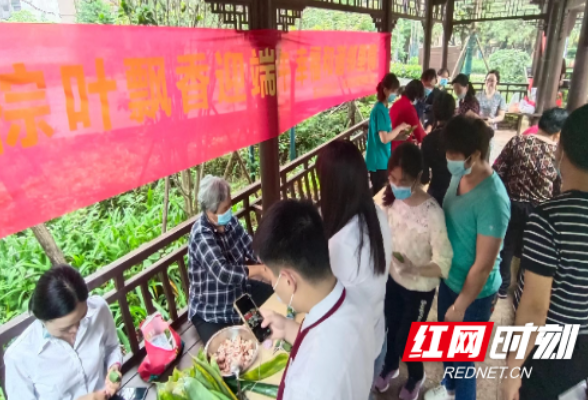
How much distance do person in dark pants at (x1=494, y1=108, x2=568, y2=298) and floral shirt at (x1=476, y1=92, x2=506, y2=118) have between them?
107 inches

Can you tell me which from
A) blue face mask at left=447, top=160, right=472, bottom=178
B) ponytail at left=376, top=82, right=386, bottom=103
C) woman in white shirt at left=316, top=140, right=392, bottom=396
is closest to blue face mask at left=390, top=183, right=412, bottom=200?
blue face mask at left=447, top=160, right=472, bottom=178

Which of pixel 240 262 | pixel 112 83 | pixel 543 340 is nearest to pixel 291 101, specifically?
pixel 240 262

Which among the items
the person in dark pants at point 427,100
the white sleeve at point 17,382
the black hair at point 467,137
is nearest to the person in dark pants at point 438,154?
the black hair at point 467,137

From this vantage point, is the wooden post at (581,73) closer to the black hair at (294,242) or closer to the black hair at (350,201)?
the black hair at (350,201)

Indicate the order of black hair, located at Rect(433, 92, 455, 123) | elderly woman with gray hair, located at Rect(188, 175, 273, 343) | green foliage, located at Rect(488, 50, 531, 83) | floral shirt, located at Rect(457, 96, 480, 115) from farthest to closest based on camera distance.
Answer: green foliage, located at Rect(488, 50, 531, 83), floral shirt, located at Rect(457, 96, 480, 115), black hair, located at Rect(433, 92, 455, 123), elderly woman with gray hair, located at Rect(188, 175, 273, 343)

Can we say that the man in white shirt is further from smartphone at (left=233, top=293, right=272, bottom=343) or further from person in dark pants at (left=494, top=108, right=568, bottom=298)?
person in dark pants at (left=494, top=108, right=568, bottom=298)

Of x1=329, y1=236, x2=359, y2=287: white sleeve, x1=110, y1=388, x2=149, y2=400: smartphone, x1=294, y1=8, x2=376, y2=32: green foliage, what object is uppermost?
x1=294, y1=8, x2=376, y2=32: green foliage

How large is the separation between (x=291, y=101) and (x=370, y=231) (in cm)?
211

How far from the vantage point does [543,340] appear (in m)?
1.42

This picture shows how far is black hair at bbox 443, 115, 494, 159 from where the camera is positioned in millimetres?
1843

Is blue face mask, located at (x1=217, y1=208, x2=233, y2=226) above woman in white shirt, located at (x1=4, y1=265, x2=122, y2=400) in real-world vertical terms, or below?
above

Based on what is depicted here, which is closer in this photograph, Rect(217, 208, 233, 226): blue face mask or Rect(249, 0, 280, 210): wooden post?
Rect(217, 208, 233, 226): blue face mask

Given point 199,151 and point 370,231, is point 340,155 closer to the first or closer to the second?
point 370,231

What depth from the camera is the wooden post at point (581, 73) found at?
4.22 m
